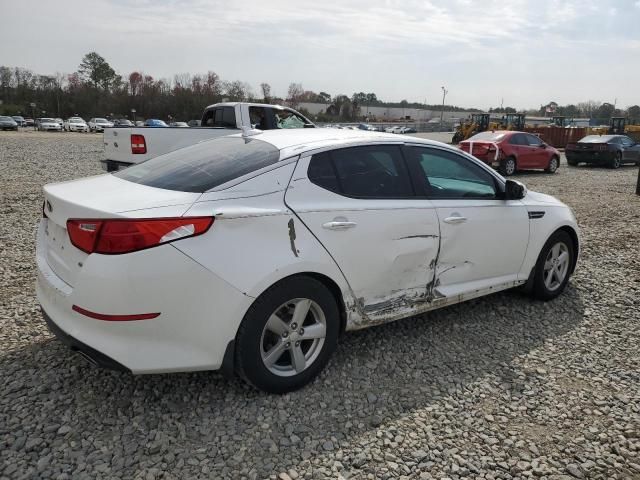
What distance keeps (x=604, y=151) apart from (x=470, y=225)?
61.4 feet

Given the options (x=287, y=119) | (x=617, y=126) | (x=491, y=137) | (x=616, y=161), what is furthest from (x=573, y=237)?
(x=617, y=126)

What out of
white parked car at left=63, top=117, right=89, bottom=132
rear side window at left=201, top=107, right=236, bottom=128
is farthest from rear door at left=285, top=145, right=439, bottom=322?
white parked car at left=63, top=117, right=89, bottom=132

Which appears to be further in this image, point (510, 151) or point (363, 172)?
point (510, 151)

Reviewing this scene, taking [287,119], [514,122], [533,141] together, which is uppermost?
[514,122]

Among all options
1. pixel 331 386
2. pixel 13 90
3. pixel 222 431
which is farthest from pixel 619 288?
pixel 13 90

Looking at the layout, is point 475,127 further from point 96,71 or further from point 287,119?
point 96,71

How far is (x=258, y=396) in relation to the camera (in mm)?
3041

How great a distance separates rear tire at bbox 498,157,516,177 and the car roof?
1308 cm

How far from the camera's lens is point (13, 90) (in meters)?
79.1

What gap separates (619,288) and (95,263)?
5.09 metres

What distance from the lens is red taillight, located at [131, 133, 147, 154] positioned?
8844mm

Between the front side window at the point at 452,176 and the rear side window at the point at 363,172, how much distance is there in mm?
219

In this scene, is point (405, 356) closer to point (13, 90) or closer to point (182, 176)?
→ point (182, 176)

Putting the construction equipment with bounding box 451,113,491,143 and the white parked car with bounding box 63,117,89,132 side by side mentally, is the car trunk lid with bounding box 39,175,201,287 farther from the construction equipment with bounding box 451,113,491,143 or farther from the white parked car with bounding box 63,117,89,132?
the white parked car with bounding box 63,117,89,132
